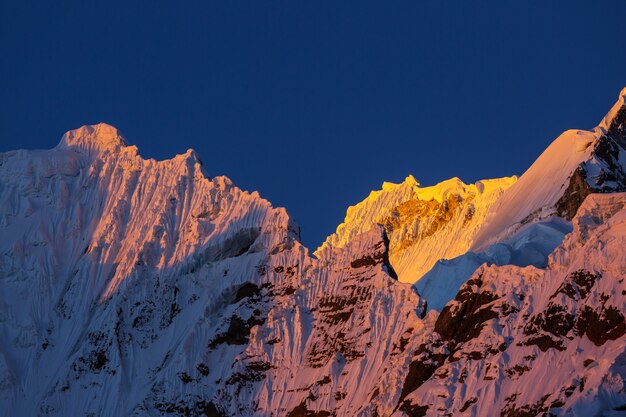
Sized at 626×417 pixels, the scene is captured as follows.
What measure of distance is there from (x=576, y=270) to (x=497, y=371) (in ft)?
33.2

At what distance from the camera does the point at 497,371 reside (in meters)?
200

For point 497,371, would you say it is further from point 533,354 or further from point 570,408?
point 570,408

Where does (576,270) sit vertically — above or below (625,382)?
above

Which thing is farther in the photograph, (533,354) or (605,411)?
(533,354)

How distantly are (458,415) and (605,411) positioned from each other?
20845mm

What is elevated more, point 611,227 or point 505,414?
point 611,227

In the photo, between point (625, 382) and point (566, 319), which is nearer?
point (625, 382)

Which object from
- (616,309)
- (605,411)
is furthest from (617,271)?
(605,411)

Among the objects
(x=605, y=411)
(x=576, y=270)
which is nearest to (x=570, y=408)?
(x=605, y=411)

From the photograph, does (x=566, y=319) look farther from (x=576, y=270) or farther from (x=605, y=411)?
(x=605, y=411)

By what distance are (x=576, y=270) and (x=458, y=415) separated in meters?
14.7

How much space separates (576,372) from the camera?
190250 mm

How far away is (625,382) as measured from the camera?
598 ft

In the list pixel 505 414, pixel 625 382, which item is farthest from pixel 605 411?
pixel 505 414
